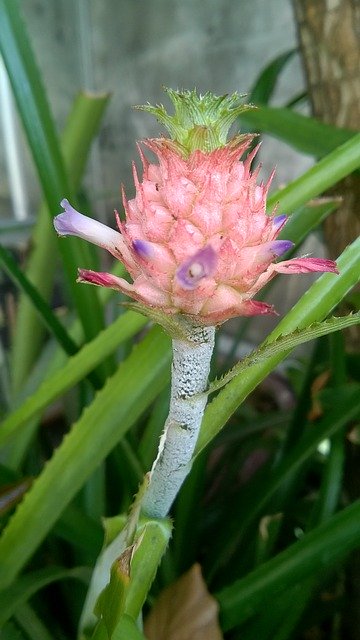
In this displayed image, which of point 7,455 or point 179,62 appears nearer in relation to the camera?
point 7,455

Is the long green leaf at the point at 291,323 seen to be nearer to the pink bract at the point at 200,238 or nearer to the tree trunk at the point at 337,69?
the pink bract at the point at 200,238

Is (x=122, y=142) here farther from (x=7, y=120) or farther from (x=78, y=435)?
(x=78, y=435)

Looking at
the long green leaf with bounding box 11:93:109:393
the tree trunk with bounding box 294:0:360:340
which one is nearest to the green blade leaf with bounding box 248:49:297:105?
the tree trunk with bounding box 294:0:360:340

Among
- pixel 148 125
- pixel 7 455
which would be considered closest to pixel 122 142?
pixel 148 125

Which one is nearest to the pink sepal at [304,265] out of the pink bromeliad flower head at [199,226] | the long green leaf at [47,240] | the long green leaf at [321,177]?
the pink bromeliad flower head at [199,226]

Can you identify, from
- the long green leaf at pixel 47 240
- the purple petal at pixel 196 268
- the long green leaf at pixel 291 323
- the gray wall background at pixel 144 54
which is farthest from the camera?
the gray wall background at pixel 144 54

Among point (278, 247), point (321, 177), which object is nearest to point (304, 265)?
point (278, 247)

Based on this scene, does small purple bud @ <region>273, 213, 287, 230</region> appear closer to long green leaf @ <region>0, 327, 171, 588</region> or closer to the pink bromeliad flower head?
the pink bromeliad flower head
